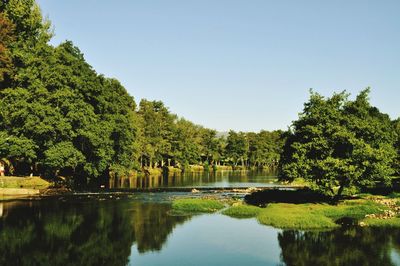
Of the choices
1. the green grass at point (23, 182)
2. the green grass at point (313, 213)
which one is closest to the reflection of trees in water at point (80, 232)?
the green grass at point (313, 213)

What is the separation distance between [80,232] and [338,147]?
30.6 meters

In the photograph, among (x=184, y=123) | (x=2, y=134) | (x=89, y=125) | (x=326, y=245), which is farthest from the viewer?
(x=184, y=123)

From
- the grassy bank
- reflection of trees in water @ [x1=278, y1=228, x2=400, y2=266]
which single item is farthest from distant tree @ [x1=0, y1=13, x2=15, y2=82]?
reflection of trees in water @ [x1=278, y1=228, x2=400, y2=266]

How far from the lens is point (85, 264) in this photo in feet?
91.8

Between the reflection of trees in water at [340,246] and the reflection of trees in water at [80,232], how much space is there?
10.7m

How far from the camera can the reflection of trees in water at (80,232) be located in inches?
1166

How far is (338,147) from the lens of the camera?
4950 cm

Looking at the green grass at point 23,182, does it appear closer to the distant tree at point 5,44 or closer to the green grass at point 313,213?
the distant tree at point 5,44

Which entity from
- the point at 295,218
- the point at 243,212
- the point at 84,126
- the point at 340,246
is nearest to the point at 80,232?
the point at 243,212

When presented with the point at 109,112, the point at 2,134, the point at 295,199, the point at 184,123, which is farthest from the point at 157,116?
the point at 295,199

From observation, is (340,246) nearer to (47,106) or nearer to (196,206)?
(196,206)

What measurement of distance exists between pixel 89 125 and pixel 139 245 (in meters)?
44.1

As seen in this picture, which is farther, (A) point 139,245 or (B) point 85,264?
(A) point 139,245

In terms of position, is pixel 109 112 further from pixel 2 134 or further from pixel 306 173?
pixel 306 173
